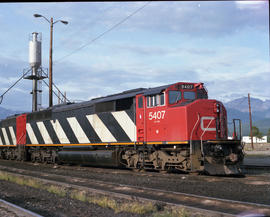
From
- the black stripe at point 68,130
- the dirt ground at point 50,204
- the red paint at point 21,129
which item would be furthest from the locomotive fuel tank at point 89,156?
the red paint at point 21,129

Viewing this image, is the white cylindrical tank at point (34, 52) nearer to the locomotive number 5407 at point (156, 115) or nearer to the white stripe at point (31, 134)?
the white stripe at point (31, 134)

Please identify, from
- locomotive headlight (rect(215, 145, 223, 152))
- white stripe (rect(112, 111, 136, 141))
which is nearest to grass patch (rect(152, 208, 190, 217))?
locomotive headlight (rect(215, 145, 223, 152))

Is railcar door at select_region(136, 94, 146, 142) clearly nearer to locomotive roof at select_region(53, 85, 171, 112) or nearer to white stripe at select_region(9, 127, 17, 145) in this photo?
locomotive roof at select_region(53, 85, 171, 112)

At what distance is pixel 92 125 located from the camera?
653 inches

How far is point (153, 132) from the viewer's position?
43.0 feet

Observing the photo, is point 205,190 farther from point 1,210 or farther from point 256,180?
point 1,210

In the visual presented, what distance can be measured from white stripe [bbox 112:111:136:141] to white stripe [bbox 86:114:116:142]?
0.99m

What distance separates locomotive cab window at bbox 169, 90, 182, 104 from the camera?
12.6 metres

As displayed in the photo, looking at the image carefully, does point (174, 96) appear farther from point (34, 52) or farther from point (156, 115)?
point (34, 52)

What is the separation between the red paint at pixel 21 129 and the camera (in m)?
23.8

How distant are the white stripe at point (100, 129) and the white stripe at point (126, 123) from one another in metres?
0.99

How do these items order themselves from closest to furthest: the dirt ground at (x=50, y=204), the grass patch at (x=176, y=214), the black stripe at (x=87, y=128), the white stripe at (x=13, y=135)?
the grass patch at (x=176, y=214) < the dirt ground at (x=50, y=204) < the black stripe at (x=87, y=128) < the white stripe at (x=13, y=135)

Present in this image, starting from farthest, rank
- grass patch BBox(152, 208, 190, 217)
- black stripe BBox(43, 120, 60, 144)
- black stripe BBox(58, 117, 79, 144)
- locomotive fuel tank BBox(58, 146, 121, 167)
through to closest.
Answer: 1. black stripe BBox(43, 120, 60, 144)
2. black stripe BBox(58, 117, 79, 144)
3. locomotive fuel tank BBox(58, 146, 121, 167)
4. grass patch BBox(152, 208, 190, 217)

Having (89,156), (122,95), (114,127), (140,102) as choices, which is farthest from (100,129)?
(140,102)
